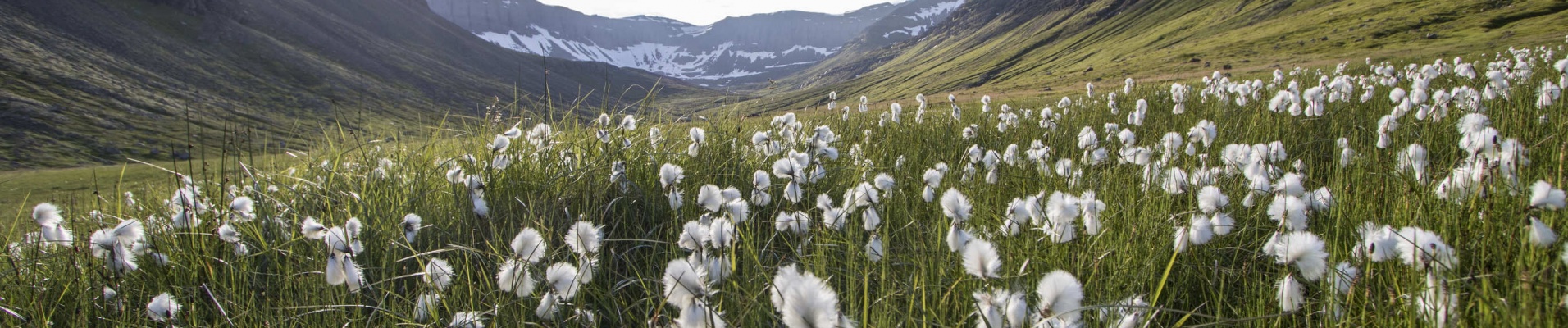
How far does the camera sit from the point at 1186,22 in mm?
100250

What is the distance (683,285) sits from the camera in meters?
1.28

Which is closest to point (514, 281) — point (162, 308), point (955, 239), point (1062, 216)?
point (162, 308)

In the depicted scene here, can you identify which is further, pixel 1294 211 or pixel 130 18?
pixel 130 18

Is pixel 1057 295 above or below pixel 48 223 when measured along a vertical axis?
above

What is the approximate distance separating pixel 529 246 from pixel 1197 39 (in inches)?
4033

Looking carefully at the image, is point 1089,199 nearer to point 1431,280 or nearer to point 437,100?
point 1431,280

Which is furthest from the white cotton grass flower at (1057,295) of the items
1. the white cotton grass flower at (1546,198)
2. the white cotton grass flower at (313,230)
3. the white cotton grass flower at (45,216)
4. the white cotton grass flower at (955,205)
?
the white cotton grass flower at (45,216)

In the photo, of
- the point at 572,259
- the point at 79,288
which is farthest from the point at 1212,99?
the point at 79,288

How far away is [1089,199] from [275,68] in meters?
143

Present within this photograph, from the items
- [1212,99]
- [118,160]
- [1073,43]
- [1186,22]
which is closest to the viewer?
[1212,99]

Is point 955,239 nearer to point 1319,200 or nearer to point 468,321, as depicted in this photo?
point 468,321

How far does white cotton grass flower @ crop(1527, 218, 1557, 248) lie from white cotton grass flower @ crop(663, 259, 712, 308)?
1.86 metres

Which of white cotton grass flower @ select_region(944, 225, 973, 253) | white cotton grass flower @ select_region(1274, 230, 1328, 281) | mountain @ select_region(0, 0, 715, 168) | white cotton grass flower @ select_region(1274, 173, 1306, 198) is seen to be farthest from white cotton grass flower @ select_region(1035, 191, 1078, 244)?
mountain @ select_region(0, 0, 715, 168)

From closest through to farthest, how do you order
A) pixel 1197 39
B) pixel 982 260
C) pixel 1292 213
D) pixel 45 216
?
pixel 982 260 → pixel 1292 213 → pixel 45 216 → pixel 1197 39
